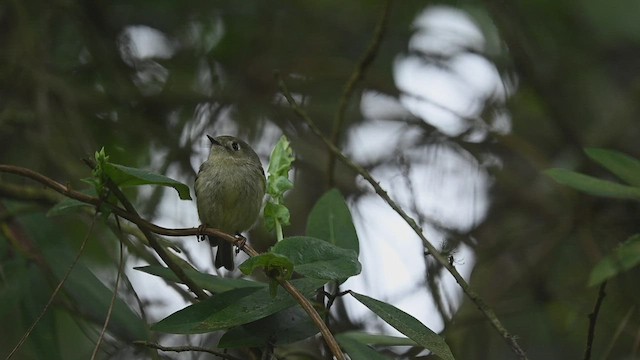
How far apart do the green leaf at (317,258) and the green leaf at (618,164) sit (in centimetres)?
130

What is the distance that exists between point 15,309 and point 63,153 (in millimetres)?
1051

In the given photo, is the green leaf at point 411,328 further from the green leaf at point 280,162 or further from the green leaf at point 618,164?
the green leaf at point 618,164

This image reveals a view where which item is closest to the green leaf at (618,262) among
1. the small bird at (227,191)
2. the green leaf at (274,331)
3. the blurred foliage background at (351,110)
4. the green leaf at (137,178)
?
the green leaf at (274,331)

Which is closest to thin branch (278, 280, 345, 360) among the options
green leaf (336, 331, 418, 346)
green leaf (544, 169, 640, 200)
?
green leaf (336, 331, 418, 346)

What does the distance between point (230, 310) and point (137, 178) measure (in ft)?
1.46

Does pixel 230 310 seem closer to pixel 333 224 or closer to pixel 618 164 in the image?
pixel 333 224

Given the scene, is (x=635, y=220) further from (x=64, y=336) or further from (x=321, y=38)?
(x=64, y=336)

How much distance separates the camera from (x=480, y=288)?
490 cm

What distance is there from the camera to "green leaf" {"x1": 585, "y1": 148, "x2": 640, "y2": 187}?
335 cm

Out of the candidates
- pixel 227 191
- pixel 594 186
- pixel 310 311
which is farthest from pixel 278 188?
pixel 227 191

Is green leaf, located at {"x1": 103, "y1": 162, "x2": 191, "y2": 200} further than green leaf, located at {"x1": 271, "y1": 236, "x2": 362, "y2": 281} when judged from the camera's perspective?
Yes

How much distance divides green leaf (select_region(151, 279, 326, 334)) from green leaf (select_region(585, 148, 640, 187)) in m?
1.29

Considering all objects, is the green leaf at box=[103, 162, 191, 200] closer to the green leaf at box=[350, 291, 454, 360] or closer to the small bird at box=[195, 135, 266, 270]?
the green leaf at box=[350, 291, 454, 360]

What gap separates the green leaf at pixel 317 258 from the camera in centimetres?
238
